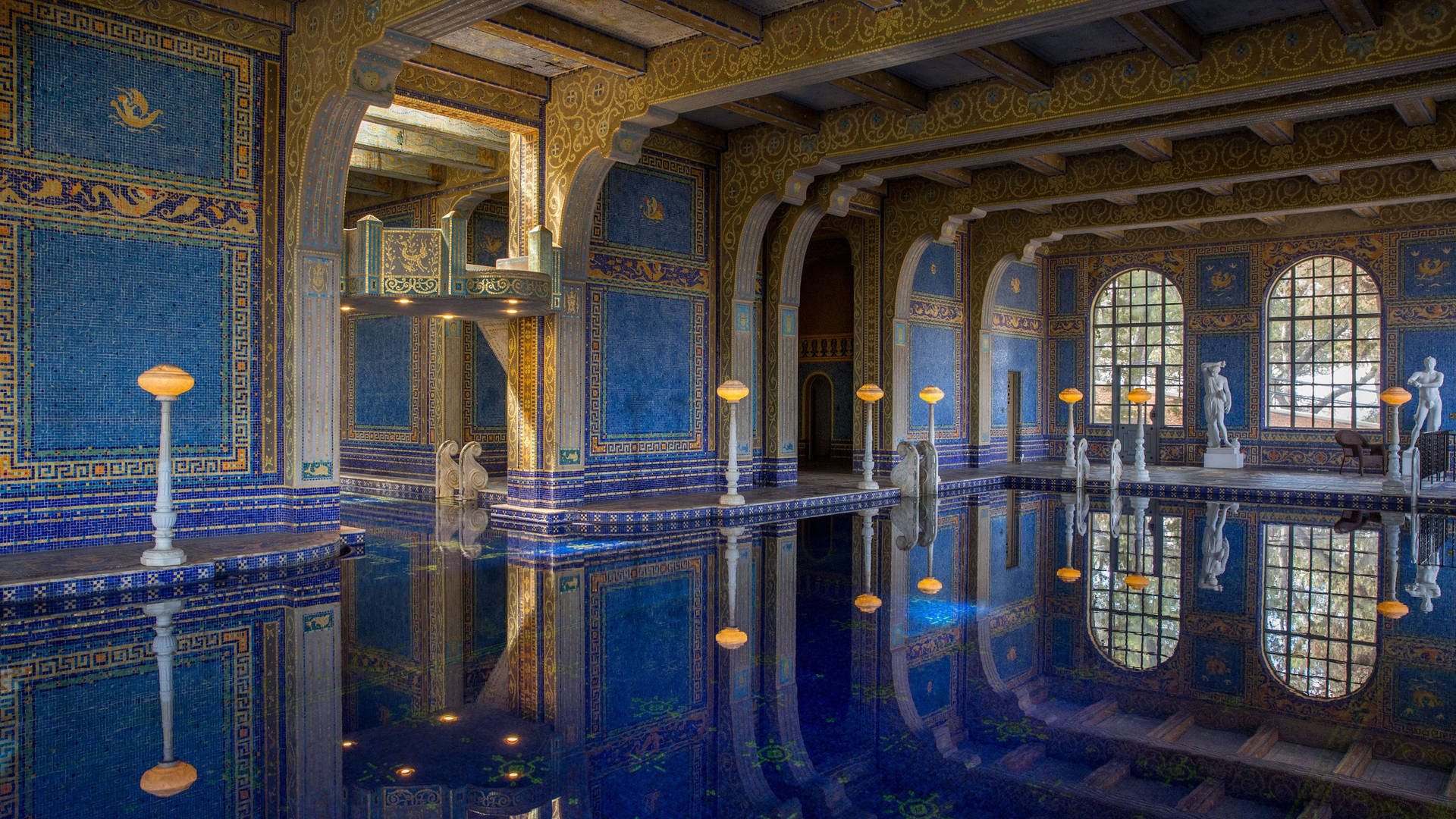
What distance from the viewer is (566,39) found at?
9.35 m

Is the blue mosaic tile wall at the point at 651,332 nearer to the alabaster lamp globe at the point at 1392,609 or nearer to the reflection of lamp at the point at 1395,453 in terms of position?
the alabaster lamp globe at the point at 1392,609

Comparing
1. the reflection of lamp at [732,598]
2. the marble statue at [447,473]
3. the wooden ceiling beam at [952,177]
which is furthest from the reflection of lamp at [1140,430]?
the marble statue at [447,473]

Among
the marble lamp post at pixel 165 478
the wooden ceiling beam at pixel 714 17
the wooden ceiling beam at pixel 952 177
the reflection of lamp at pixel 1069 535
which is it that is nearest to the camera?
the marble lamp post at pixel 165 478

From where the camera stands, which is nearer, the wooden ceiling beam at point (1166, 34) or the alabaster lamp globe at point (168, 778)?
the alabaster lamp globe at point (168, 778)

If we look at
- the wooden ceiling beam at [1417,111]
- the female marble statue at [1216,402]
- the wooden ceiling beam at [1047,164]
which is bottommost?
the female marble statue at [1216,402]

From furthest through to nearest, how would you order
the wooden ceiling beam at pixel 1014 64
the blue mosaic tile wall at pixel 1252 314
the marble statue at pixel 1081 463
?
the blue mosaic tile wall at pixel 1252 314
the marble statue at pixel 1081 463
the wooden ceiling beam at pixel 1014 64

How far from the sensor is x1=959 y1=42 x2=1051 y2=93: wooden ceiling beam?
9258 millimetres

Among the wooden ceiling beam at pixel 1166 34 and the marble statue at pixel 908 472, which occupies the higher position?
the wooden ceiling beam at pixel 1166 34

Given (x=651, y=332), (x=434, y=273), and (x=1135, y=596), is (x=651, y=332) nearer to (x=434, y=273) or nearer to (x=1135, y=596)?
(x=434, y=273)

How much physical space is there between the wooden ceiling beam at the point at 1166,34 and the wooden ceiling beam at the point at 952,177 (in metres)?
5.18

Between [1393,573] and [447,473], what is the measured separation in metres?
10.3

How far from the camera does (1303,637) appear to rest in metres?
6.11

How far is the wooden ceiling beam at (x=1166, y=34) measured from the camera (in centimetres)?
836

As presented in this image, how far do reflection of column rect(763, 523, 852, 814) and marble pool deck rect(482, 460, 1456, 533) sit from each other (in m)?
2.24
